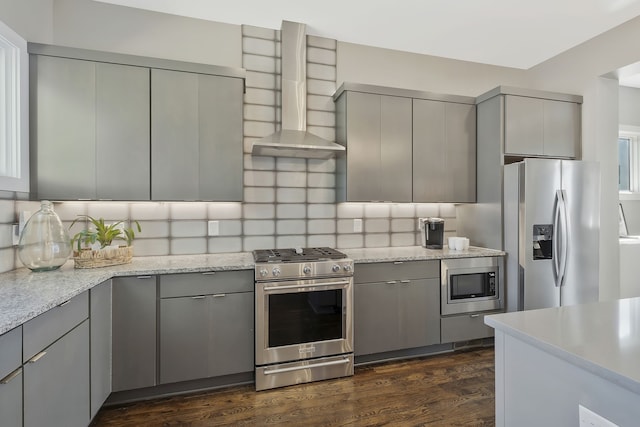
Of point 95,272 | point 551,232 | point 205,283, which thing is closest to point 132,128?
point 95,272

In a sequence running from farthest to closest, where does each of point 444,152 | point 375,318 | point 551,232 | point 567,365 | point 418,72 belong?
point 418,72, point 444,152, point 551,232, point 375,318, point 567,365

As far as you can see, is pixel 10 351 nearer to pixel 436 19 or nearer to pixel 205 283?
pixel 205 283

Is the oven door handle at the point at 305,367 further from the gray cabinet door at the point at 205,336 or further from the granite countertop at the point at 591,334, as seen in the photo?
the granite countertop at the point at 591,334

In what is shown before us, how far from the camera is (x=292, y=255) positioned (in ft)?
8.55

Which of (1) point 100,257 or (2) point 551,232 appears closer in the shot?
(1) point 100,257

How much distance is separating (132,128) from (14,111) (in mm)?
658

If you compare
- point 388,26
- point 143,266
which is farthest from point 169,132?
point 388,26

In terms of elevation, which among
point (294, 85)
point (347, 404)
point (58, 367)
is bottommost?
point (347, 404)

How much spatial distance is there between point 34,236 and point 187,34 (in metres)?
2.02

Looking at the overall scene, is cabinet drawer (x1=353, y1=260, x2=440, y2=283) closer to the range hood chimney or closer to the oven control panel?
the oven control panel

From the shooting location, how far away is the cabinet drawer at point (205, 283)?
219 centimetres

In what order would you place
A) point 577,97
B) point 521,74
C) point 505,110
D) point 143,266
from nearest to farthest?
point 143,266, point 505,110, point 577,97, point 521,74

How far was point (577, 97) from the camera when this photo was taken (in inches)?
130

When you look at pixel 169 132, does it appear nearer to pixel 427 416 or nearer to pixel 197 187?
pixel 197 187
